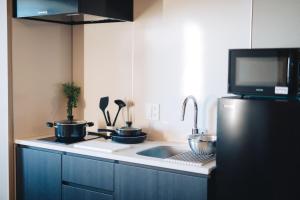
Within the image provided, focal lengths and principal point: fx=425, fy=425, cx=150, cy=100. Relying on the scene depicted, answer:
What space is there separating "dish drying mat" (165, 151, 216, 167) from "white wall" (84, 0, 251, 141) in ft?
1.06

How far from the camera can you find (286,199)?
6.44 feet

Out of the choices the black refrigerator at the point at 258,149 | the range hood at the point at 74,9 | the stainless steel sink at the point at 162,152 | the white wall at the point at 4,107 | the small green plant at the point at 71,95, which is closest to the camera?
the black refrigerator at the point at 258,149

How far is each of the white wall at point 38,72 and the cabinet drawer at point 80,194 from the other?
0.59 meters

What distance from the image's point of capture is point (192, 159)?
2324 millimetres

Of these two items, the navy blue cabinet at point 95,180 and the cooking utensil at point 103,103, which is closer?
the navy blue cabinet at point 95,180

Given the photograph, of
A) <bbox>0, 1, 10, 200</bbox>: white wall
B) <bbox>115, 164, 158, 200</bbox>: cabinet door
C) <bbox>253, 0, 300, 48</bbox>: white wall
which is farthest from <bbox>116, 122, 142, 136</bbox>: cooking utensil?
<bbox>253, 0, 300, 48</bbox>: white wall

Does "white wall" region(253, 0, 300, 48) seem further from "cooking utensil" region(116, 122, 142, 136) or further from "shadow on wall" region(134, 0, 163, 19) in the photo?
"cooking utensil" region(116, 122, 142, 136)

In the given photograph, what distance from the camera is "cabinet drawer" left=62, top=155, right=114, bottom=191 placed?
250cm

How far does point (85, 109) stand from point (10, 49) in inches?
29.1

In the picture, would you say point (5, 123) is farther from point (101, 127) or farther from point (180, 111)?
point (180, 111)

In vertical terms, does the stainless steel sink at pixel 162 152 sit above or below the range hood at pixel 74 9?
below

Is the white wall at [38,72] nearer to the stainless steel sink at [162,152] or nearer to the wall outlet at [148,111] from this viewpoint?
the wall outlet at [148,111]

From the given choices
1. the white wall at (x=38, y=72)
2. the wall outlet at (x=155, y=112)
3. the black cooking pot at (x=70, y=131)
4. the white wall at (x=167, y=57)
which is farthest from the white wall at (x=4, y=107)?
the wall outlet at (x=155, y=112)

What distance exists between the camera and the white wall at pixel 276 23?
2.37 metres
